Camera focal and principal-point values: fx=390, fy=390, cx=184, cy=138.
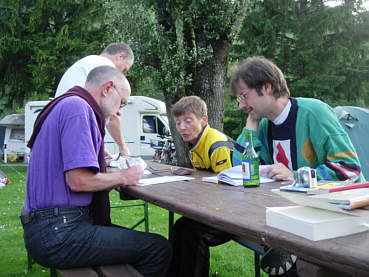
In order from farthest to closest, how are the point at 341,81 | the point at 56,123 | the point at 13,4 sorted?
the point at 13,4
the point at 341,81
the point at 56,123

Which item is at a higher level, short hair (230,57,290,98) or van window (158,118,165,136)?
short hair (230,57,290,98)

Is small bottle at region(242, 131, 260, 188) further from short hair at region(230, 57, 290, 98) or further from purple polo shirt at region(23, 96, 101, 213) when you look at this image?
purple polo shirt at region(23, 96, 101, 213)

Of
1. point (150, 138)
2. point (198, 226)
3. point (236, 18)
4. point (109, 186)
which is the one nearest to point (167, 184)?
point (198, 226)

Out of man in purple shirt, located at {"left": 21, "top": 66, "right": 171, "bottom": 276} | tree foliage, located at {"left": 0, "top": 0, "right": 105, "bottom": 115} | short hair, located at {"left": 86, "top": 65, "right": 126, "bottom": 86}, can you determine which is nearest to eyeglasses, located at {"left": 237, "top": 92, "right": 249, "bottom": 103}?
short hair, located at {"left": 86, "top": 65, "right": 126, "bottom": 86}

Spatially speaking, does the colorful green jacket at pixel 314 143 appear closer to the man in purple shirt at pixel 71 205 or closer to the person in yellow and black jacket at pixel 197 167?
the person in yellow and black jacket at pixel 197 167

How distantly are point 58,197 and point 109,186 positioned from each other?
28cm

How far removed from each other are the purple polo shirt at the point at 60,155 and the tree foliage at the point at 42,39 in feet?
53.3

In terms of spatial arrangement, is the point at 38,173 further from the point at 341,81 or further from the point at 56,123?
the point at 341,81

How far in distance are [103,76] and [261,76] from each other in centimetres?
105

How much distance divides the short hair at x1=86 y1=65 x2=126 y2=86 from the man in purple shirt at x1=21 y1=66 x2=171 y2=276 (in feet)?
0.87

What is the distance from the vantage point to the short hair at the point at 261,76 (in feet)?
8.69

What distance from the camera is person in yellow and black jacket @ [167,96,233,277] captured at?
238 cm

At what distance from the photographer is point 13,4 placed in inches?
719

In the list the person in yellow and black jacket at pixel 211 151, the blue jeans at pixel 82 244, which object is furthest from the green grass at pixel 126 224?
the blue jeans at pixel 82 244
